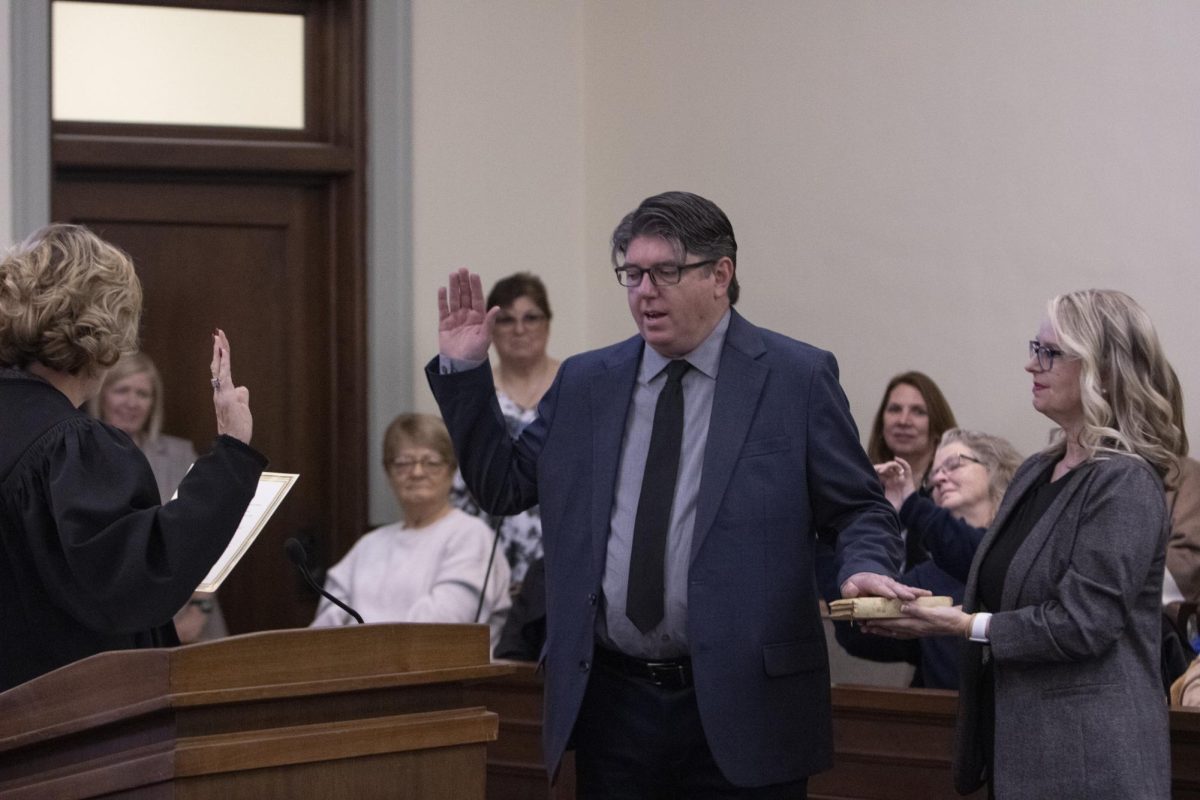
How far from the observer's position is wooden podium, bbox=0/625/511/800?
2.29 meters

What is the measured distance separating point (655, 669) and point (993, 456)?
75.2 inches

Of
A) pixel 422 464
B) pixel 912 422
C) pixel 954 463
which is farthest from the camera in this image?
pixel 422 464

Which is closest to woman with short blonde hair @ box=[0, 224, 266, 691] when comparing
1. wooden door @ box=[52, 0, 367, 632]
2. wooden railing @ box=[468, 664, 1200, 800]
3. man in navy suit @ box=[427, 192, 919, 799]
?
man in navy suit @ box=[427, 192, 919, 799]

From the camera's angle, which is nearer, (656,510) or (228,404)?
(228,404)

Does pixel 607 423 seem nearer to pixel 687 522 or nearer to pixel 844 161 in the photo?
pixel 687 522

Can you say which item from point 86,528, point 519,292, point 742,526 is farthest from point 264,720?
point 519,292

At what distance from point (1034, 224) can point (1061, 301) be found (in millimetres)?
2492

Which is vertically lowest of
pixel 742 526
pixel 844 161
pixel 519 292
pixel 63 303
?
pixel 742 526

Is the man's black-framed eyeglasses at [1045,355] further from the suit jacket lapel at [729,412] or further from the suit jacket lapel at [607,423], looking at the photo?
the suit jacket lapel at [607,423]

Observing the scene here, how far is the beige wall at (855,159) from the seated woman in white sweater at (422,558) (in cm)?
101

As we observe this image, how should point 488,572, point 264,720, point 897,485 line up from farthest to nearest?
point 488,572, point 897,485, point 264,720

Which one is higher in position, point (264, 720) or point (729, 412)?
point (729, 412)

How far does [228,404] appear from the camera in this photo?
2699 mm

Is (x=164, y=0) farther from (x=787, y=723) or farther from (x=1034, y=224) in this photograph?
(x=787, y=723)
